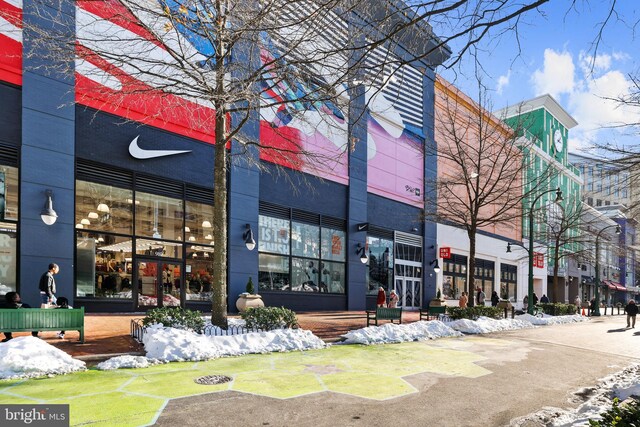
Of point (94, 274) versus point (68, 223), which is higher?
point (68, 223)

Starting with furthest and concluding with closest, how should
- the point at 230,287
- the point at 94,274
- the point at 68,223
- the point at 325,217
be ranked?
the point at 325,217, the point at 230,287, the point at 94,274, the point at 68,223

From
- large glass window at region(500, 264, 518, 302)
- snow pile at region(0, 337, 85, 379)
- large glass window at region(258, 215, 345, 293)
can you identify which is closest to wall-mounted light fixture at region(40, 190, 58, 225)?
snow pile at region(0, 337, 85, 379)

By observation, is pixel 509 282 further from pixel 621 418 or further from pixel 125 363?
pixel 621 418

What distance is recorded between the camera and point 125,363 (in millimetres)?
8422

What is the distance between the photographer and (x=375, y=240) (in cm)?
2814

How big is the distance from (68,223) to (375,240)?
17.8 meters

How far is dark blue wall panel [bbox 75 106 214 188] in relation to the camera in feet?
51.3

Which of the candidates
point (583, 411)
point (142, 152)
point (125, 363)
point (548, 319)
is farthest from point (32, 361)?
point (548, 319)

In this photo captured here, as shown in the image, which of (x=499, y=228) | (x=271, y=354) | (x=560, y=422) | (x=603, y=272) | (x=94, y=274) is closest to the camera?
(x=560, y=422)

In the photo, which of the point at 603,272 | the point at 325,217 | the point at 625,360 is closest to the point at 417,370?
the point at 625,360

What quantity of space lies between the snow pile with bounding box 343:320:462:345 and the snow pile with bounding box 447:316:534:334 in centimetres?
123

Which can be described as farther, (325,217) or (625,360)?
(325,217)

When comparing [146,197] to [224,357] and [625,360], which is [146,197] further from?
[625,360]

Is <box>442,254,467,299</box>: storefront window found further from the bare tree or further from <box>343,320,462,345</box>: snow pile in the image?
<box>343,320,462,345</box>: snow pile
